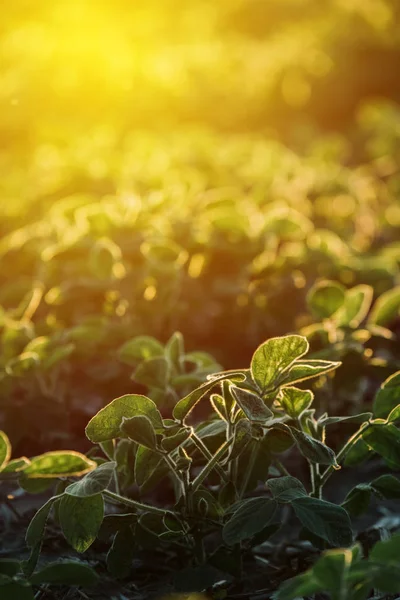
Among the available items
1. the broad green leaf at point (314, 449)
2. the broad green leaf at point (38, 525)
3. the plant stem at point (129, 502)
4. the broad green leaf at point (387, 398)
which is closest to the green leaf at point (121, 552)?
the plant stem at point (129, 502)

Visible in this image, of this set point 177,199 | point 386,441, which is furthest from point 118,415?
point 177,199

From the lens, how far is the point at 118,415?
1440 millimetres

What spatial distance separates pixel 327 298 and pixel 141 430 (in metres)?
0.82

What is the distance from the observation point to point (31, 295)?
2.32 metres

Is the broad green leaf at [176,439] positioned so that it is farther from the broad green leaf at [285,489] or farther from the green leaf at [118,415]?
the broad green leaf at [285,489]

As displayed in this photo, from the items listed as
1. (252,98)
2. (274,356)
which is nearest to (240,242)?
(274,356)

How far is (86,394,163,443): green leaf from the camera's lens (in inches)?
56.2

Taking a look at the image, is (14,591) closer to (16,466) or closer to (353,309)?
(16,466)

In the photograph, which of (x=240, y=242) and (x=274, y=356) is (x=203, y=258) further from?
(x=274, y=356)

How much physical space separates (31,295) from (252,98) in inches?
216

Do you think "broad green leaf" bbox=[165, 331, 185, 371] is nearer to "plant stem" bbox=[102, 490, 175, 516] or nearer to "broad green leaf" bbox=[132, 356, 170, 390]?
"broad green leaf" bbox=[132, 356, 170, 390]

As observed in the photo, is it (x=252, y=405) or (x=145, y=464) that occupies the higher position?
(x=252, y=405)

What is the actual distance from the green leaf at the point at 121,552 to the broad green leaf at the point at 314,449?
421mm

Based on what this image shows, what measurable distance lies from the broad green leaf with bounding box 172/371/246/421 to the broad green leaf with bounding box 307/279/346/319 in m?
0.65
